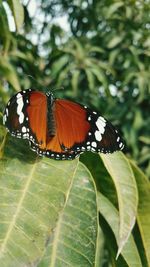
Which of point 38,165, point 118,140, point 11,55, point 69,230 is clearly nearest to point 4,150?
point 38,165

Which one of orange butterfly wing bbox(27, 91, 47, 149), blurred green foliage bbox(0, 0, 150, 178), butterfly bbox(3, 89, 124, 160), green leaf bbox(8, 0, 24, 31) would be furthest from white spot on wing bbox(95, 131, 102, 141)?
blurred green foliage bbox(0, 0, 150, 178)

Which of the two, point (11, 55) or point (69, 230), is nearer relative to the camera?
point (69, 230)

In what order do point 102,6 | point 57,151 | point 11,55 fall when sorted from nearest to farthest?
point 57,151
point 11,55
point 102,6

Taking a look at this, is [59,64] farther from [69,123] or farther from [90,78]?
[69,123]

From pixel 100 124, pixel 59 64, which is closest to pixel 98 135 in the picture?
pixel 100 124

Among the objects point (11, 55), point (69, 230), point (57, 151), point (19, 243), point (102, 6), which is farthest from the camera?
point (102, 6)

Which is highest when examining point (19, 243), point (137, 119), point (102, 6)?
point (102, 6)

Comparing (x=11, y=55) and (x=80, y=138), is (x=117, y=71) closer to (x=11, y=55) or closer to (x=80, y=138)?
(x=11, y=55)
